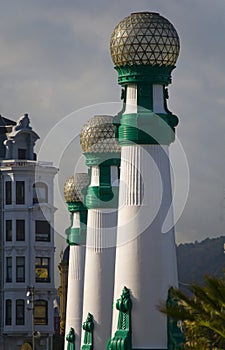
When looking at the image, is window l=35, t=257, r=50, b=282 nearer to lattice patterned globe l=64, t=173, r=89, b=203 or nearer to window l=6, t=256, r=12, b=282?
window l=6, t=256, r=12, b=282

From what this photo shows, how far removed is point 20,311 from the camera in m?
144

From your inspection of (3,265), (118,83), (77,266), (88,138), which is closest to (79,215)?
(77,266)

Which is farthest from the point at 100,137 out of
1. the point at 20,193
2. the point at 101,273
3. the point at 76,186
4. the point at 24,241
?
the point at 20,193

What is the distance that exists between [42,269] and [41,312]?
153 inches

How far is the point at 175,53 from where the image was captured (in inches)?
3174

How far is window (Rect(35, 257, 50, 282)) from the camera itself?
481ft

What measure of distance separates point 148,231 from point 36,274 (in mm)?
68635

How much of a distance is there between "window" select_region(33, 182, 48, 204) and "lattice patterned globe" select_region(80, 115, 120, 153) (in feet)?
159

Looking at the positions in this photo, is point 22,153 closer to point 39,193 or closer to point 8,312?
point 39,193

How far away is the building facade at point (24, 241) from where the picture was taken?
144000mm

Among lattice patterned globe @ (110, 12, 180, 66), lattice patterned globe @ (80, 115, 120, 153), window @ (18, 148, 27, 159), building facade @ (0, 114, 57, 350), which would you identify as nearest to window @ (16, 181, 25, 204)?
building facade @ (0, 114, 57, 350)

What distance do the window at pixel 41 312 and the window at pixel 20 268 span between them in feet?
7.95

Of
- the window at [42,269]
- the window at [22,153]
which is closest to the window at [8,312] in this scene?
the window at [42,269]

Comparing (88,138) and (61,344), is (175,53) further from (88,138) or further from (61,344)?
(61,344)
